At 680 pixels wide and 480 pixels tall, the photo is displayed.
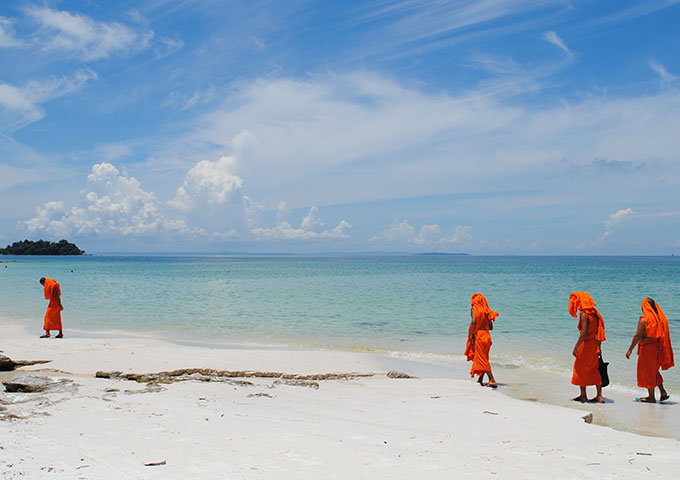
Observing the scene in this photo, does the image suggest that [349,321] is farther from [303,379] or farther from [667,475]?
[667,475]

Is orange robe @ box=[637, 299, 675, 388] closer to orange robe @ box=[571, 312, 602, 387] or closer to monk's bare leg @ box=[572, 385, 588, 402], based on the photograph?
orange robe @ box=[571, 312, 602, 387]

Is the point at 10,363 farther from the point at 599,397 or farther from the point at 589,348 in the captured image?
the point at 599,397

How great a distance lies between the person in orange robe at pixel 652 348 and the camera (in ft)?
25.8

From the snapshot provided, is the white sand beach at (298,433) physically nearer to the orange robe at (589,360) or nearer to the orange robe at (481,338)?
the orange robe at (481,338)

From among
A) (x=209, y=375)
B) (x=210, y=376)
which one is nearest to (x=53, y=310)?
(x=209, y=375)

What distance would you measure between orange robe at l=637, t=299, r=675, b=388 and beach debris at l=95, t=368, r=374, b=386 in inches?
184

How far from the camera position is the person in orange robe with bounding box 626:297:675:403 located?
25.8ft

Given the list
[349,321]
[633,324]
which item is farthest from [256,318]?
[633,324]

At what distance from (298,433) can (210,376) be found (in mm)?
3706

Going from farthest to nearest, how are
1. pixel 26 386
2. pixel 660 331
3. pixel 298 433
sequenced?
pixel 660 331 < pixel 26 386 < pixel 298 433

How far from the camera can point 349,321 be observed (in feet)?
62.1

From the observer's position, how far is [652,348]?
26.2ft

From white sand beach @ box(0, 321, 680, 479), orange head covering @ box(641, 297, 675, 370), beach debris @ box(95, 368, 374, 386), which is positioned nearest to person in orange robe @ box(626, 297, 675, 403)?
orange head covering @ box(641, 297, 675, 370)

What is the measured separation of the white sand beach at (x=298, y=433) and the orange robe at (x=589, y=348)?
3.26ft
